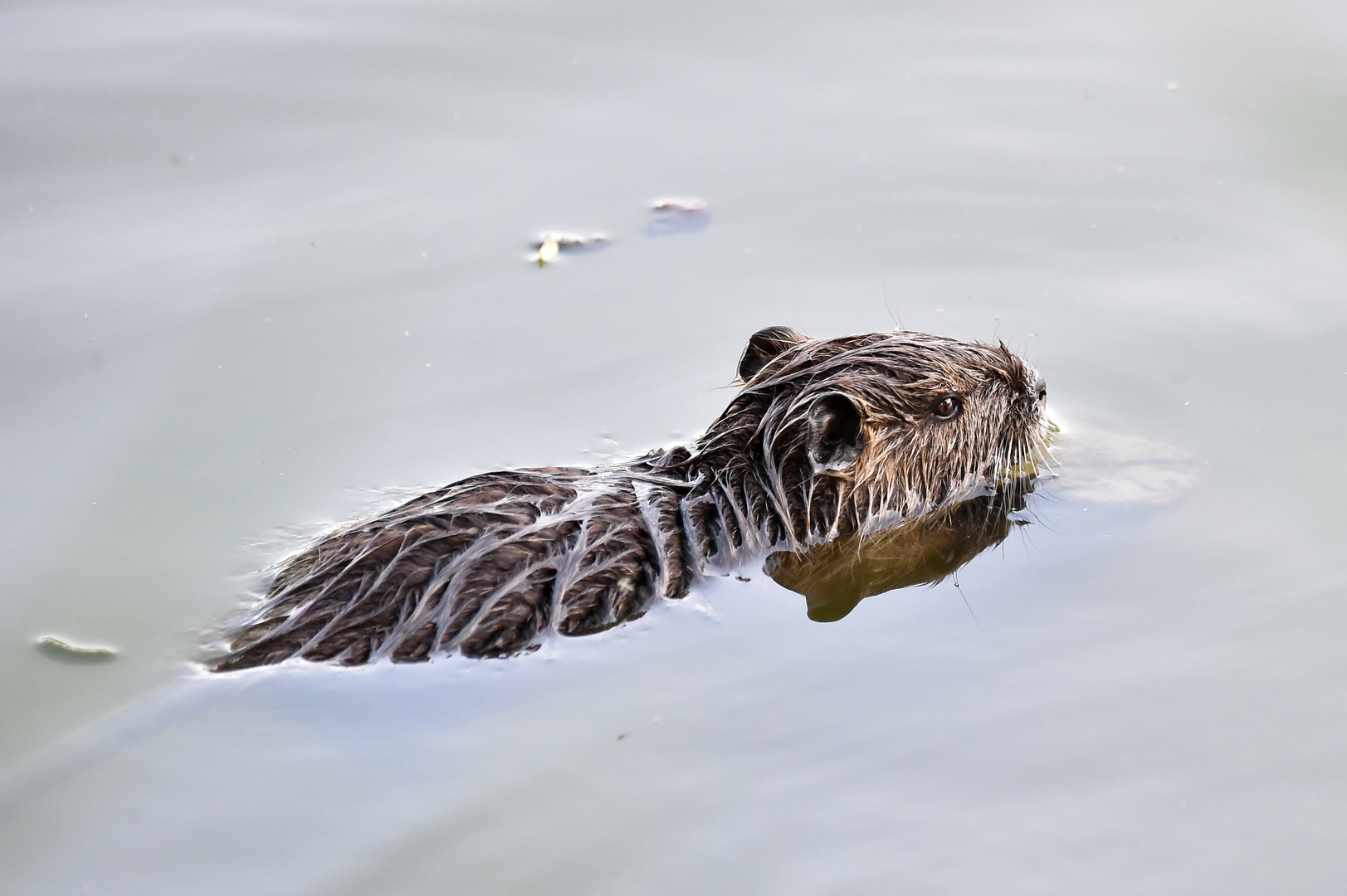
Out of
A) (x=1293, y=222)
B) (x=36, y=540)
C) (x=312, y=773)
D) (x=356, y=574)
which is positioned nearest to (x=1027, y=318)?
(x=1293, y=222)

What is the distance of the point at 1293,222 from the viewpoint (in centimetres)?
608

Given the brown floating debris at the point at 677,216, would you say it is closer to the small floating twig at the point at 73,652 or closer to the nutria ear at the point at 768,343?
the nutria ear at the point at 768,343

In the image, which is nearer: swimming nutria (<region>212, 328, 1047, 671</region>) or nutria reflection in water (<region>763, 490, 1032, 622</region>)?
swimming nutria (<region>212, 328, 1047, 671</region>)

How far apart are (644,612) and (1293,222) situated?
13.6 ft

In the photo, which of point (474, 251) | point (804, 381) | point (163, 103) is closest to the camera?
point (804, 381)

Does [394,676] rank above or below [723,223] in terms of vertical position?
below

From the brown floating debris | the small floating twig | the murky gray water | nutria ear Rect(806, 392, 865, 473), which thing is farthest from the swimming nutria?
the brown floating debris

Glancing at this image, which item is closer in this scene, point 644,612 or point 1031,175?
point 644,612

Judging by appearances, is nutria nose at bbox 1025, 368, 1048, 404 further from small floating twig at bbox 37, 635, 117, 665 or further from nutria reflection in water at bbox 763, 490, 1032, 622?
small floating twig at bbox 37, 635, 117, 665

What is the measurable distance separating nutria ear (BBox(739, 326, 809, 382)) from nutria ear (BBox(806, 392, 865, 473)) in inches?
20.9

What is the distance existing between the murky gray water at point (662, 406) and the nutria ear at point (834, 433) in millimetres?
514

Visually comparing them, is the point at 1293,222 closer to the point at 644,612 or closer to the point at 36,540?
the point at 644,612

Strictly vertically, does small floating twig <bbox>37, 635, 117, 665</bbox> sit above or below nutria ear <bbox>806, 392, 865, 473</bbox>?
below

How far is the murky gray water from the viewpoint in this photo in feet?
10.6
